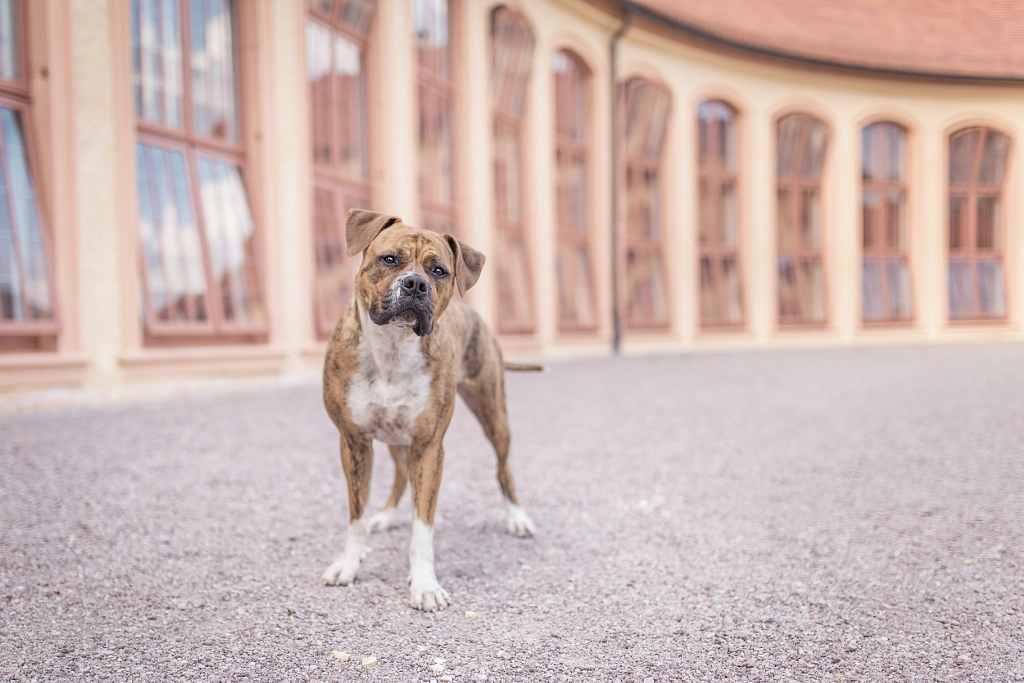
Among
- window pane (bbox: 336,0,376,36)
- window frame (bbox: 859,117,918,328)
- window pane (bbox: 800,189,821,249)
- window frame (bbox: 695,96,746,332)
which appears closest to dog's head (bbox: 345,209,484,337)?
window pane (bbox: 336,0,376,36)

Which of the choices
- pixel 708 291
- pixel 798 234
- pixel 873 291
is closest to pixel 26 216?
pixel 708 291

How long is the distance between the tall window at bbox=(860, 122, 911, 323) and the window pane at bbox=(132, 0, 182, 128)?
21.4 metres

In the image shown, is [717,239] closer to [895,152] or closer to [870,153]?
[870,153]

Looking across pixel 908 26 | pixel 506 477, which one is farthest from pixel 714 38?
pixel 506 477

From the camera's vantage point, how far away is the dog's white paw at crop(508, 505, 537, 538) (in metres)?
3.81

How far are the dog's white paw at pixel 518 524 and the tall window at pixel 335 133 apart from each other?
8308 mm

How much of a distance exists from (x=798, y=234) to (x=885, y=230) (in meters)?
3.38

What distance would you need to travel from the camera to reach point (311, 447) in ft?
20.4

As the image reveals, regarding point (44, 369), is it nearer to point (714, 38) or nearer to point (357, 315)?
point (357, 315)

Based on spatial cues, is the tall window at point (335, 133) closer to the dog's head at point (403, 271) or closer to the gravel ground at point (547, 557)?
the gravel ground at point (547, 557)

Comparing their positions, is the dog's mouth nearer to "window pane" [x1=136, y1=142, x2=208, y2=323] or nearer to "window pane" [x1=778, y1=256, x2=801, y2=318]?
"window pane" [x1=136, y1=142, x2=208, y2=323]

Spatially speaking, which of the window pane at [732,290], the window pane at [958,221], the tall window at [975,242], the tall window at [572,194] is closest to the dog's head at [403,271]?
the tall window at [572,194]

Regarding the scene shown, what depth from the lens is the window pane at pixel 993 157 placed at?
2434 cm

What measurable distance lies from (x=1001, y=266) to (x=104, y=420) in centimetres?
2716
